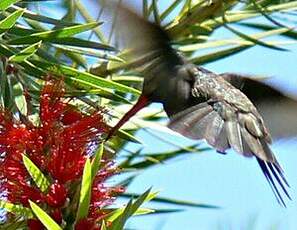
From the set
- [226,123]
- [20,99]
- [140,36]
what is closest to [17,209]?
[20,99]

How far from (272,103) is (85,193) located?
0.55m

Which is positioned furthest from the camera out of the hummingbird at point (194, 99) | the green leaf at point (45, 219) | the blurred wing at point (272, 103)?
the blurred wing at point (272, 103)

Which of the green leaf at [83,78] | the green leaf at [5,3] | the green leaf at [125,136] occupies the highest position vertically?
the green leaf at [5,3]

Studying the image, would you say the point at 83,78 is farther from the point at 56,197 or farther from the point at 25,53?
the point at 56,197

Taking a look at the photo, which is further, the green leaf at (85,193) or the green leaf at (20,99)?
the green leaf at (20,99)

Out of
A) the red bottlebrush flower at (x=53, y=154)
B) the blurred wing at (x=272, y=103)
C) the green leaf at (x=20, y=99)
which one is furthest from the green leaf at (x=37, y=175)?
the blurred wing at (x=272, y=103)

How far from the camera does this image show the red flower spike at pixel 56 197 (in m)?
0.80

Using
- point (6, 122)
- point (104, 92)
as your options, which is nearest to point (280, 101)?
point (104, 92)

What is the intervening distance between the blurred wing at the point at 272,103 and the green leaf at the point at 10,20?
465mm

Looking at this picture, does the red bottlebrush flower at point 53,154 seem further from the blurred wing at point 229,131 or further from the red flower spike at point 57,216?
the blurred wing at point 229,131

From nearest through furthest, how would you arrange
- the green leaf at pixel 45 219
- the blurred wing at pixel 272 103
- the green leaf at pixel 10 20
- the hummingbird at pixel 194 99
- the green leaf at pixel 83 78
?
1. the green leaf at pixel 45 219
2. the green leaf at pixel 10 20
3. the green leaf at pixel 83 78
4. the hummingbird at pixel 194 99
5. the blurred wing at pixel 272 103

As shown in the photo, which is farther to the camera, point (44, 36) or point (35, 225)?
point (44, 36)

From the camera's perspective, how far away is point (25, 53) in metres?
0.89

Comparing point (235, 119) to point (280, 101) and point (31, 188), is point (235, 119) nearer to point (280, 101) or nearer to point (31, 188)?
point (280, 101)
